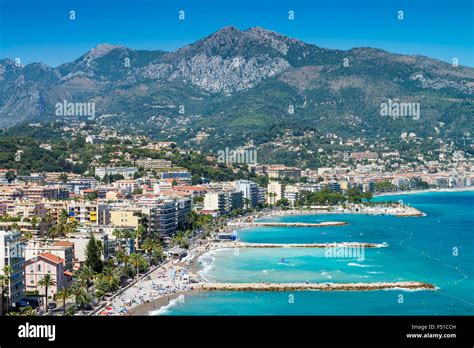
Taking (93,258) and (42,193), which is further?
(42,193)

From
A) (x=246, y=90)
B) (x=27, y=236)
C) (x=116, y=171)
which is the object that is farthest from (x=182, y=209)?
(x=246, y=90)

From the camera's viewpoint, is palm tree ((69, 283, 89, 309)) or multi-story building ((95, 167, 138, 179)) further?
multi-story building ((95, 167, 138, 179))

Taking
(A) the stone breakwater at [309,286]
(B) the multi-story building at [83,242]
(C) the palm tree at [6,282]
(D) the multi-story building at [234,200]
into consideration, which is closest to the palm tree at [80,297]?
(C) the palm tree at [6,282]

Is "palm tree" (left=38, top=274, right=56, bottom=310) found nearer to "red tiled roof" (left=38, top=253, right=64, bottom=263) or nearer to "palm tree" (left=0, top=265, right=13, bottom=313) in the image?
"red tiled roof" (left=38, top=253, right=64, bottom=263)

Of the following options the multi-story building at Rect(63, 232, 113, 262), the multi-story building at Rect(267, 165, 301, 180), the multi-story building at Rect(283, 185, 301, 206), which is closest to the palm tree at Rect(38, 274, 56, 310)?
the multi-story building at Rect(63, 232, 113, 262)

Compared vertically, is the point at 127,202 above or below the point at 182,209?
above

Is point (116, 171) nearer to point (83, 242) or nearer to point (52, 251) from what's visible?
point (83, 242)
